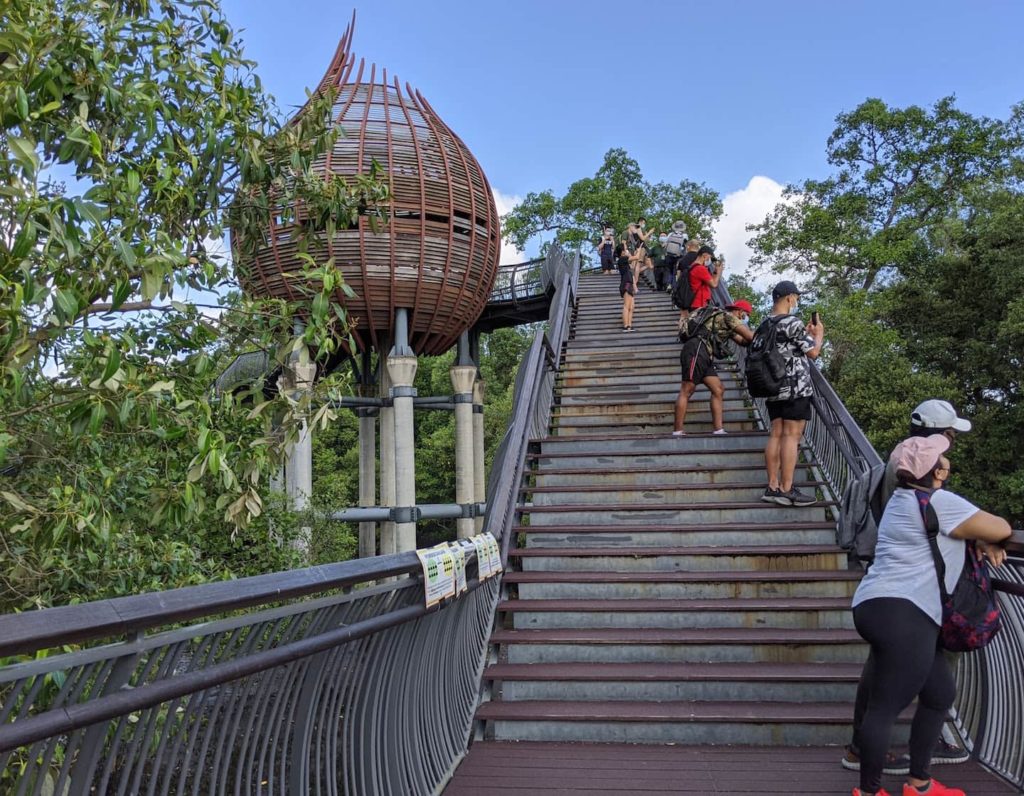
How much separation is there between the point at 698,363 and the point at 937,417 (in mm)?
3894

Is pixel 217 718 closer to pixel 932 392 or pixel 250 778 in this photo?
pixel 250 778

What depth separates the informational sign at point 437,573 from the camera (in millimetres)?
3102

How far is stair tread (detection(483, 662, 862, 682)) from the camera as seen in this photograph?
443cm

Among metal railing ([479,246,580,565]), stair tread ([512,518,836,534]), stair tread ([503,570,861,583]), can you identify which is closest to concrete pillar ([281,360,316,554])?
metal railing ([479,246,580,565])

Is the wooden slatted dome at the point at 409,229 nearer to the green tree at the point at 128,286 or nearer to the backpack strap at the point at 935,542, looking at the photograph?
the green tree at the point at 128,286

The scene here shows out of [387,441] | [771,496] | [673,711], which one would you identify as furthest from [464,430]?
[673,711]

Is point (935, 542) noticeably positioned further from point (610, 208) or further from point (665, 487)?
point (610, 208)

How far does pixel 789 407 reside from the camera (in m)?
6.07

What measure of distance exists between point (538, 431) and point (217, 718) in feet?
19.9

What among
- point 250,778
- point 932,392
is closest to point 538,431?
point 250,778

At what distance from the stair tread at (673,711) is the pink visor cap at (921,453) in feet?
5.20

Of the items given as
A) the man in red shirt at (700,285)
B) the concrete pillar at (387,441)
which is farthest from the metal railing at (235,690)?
the concrete pillar at (387,441)

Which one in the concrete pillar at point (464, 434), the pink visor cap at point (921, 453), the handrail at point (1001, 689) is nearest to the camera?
the pink visor cap at point (921, 453)

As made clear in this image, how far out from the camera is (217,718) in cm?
197
